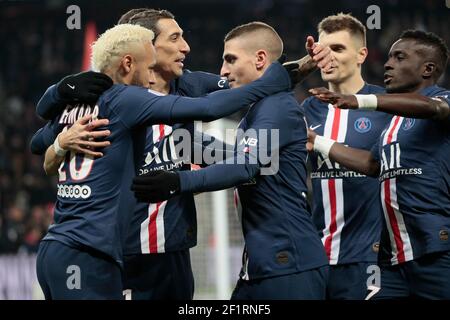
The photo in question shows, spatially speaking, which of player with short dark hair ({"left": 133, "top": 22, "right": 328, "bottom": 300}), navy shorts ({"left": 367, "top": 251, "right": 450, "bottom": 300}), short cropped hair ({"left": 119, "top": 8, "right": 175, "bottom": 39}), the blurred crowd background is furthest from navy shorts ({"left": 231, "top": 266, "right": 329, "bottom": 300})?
the blurred crowd background

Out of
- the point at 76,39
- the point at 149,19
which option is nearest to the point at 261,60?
the point at 149,19

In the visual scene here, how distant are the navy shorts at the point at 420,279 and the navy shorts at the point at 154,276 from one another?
1.26m

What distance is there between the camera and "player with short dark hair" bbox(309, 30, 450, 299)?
480 centimetres

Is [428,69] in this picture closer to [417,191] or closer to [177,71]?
[417,191]

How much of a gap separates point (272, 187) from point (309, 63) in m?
0.93

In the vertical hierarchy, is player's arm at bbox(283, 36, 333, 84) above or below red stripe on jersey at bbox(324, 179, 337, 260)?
above

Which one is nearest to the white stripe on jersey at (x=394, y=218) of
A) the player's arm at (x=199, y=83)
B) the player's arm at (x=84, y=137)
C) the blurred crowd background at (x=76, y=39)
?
the player's arm at (x=199, y=83)

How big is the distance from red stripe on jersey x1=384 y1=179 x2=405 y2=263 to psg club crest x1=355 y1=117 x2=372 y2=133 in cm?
73

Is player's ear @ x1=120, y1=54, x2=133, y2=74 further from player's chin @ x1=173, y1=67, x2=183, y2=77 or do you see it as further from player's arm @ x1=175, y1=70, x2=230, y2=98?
player's arm @ x1=175, y1=70, x2=230, y2=98

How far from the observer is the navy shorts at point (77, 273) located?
14.3 feet

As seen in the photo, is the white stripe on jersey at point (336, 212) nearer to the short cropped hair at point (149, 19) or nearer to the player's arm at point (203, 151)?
the player's arm at point (203, 151)

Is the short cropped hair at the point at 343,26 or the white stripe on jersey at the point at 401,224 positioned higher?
the short cropped hair at the point at 343,26
